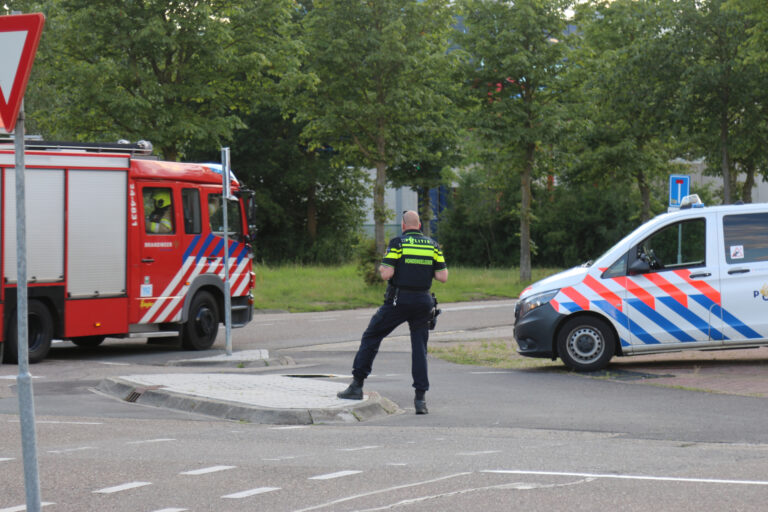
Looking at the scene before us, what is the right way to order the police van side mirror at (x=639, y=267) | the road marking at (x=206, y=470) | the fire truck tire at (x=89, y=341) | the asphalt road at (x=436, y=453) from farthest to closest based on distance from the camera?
the fire truck tire at (x=89, y=341) < the police van side mirror at (x=639, y=267) < the road marking at (x=206, y=470) < the asphalt road at (x=436, y=453)

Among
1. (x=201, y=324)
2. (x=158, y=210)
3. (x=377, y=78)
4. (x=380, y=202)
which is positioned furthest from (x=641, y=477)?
(x=380, y=202)

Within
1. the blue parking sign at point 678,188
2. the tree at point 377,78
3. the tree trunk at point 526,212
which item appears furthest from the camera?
the tree trunk at point 526,212

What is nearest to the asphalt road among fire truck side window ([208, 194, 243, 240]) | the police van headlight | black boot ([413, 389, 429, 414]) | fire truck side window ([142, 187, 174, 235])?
black boot ([413, 389, 429, 414])

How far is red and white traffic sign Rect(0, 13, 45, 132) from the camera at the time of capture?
197 inches

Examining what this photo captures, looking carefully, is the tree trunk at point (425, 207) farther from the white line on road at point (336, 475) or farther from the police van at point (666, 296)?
the white line on road at point (336, 475)

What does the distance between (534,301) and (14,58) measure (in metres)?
8.97

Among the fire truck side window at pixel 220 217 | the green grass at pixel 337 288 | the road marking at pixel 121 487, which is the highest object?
the fire truck side window at pixel 220 217

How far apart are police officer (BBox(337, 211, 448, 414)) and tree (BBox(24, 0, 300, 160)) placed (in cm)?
1538

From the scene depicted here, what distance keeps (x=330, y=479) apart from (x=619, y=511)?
6.03ft

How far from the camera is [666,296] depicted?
12.9 meters

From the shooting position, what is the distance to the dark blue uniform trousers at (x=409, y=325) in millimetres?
10016

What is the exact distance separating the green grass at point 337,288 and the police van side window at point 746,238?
566 inches

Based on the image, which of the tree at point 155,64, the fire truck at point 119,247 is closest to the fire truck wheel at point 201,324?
the fire truck at point 119,247

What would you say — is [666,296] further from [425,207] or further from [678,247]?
[425,207]
